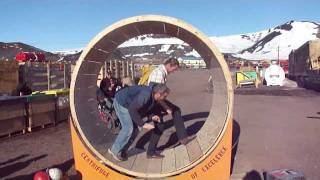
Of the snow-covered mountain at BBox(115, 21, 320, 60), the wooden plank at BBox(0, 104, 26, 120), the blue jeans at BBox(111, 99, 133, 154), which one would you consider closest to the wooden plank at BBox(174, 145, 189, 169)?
the blue jeans at BBox(111, 99, 133, 154)

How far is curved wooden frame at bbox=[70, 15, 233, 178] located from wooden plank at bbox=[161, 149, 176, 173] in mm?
309

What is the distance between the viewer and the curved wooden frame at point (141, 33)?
7.21 meters

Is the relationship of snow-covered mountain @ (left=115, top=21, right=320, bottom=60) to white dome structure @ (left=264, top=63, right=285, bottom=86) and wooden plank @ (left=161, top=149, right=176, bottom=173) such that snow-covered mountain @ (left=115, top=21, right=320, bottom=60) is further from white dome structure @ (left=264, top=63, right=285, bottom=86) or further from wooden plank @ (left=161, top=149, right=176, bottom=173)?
wooden plank @ (left=161, top=149, right=176, bottom=173)

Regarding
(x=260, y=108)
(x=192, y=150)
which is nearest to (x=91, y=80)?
(x=192, y=150)

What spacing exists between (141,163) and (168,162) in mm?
475

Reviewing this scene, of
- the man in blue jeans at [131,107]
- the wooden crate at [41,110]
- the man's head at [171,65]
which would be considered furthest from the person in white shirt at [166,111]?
the wooden crate at [41,110]

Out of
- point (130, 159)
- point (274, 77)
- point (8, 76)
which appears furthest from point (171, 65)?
point (274, 77)

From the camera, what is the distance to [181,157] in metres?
8.34

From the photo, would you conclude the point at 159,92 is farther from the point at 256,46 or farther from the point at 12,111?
the point at 256,46

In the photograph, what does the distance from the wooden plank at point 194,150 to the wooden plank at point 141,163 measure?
0.79 m

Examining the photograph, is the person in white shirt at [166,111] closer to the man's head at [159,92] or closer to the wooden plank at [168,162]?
the wooden plank at [168,162]

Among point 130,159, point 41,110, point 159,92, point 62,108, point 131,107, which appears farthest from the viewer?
point 62,108

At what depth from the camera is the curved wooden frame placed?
7.21 meters

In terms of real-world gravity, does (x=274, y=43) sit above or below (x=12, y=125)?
above
